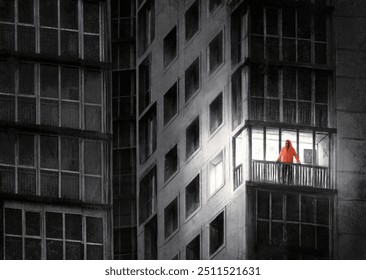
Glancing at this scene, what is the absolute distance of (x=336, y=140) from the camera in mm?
21109

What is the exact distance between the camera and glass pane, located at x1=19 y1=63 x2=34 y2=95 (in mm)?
21188

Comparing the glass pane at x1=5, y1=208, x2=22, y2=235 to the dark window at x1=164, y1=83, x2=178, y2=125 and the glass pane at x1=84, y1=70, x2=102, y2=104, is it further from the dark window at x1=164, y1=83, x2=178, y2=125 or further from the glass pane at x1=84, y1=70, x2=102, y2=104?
the dark window at x1=164, y1=83, x2=178, y2=125

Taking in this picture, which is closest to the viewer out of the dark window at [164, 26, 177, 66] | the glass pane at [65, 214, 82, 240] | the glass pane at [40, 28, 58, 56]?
the glass pane at [65, 214, 82, 240]

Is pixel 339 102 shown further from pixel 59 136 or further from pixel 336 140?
pixel 59 136

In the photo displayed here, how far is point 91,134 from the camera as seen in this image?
21.3 meters

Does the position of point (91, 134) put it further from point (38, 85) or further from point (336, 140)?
point (336, 140)

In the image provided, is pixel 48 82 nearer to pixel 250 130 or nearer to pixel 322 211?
pixel 250 130

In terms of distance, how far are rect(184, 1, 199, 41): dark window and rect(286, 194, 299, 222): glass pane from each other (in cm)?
175

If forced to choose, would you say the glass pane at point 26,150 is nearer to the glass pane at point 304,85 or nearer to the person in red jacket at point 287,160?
the person in red jacket at point 287,160

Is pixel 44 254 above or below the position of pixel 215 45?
below

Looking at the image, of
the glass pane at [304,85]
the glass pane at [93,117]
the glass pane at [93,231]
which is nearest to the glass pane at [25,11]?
the glass pane at [93,117]

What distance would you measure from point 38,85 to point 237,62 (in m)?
1.73

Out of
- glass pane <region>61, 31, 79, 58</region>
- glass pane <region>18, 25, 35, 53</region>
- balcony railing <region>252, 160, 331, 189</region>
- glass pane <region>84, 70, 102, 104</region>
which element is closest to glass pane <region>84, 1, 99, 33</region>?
glass pane <region>61, 31, 79, 58</region>
